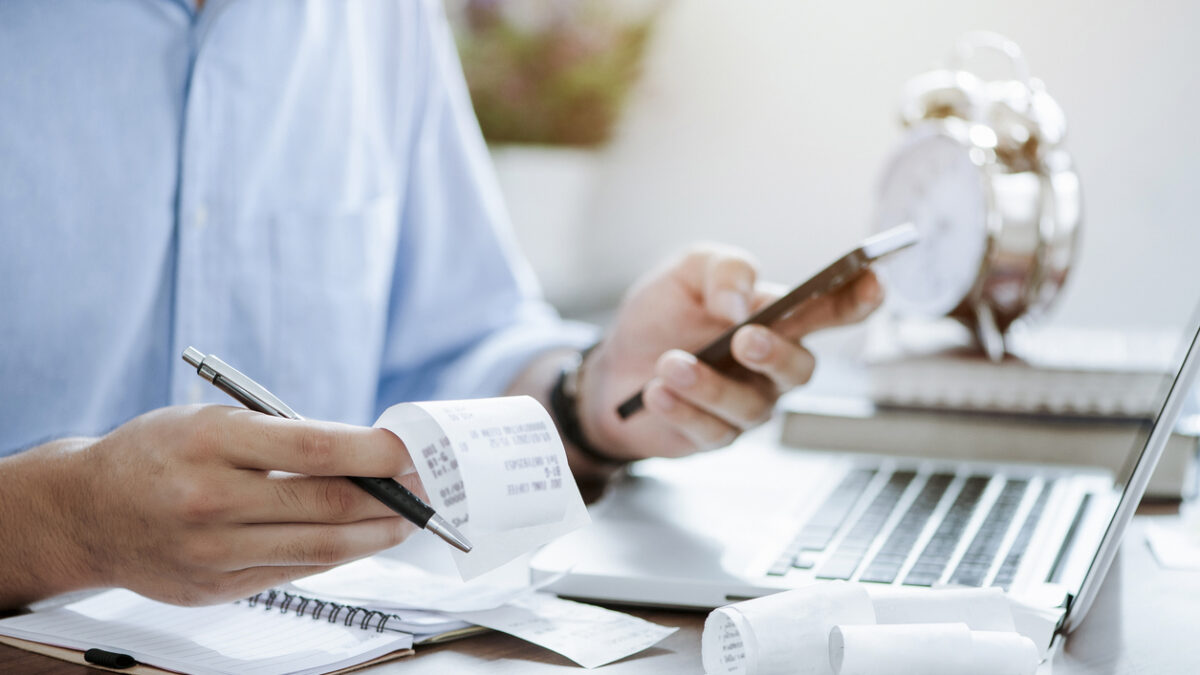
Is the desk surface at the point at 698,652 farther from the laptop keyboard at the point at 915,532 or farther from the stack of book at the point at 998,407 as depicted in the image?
the stack of book at the point at 998,407

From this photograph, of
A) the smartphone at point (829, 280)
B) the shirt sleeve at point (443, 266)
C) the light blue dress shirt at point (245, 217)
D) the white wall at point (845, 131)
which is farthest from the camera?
the white wall at point (845, 131)

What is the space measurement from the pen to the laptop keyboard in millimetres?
220

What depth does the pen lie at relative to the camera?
454 millimetres

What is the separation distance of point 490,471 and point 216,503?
12cm

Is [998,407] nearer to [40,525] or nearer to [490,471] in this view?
[490,471]

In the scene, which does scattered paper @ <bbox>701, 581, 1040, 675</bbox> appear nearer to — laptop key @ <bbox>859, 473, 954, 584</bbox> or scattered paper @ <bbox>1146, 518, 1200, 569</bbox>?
laptop key @ <bbox>859, 473, 954, 584</bbox>

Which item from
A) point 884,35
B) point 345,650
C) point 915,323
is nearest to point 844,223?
point 884,35

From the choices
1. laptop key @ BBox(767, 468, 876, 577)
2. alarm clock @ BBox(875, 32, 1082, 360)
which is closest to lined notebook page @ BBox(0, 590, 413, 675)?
laptop key @ BBox(767, 468, 876, 577)

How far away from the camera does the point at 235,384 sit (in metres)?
0.49

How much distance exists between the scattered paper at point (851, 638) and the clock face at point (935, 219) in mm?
611

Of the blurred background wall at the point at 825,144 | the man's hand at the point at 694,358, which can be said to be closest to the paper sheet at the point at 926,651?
the man's hand at the point at 694,358

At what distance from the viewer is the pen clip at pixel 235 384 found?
48 cm

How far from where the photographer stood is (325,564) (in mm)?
483

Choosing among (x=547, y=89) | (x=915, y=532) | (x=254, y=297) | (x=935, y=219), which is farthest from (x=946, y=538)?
(x=547, y=89)
